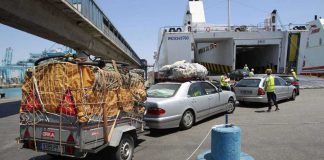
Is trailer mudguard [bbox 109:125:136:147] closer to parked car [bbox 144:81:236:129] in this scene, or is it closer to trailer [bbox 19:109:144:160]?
trailer [bbox 19:109:144:160]

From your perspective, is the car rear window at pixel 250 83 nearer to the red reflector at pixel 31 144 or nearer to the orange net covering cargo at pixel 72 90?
the orange net covering cargo at pixel 72 90

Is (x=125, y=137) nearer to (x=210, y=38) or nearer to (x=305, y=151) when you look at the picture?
(x=305, y=151)

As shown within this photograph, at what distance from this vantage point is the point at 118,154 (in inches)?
217

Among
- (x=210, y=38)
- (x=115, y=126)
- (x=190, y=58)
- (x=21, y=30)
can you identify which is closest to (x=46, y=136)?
(x=115, y=126)

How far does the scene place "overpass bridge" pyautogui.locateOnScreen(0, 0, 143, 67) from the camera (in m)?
11.4

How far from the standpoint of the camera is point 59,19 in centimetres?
1471

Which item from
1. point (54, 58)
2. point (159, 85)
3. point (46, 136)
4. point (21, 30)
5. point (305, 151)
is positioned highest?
point (21, 30)

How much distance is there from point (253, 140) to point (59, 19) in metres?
11.1

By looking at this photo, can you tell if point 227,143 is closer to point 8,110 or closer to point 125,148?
point 125,148

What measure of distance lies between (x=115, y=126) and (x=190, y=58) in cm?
2147

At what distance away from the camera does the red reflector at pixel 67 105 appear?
5.00 metres

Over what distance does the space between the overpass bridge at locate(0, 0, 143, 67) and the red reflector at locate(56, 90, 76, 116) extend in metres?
6.77

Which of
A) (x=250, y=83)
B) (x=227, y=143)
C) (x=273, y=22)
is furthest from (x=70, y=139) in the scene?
(x=273, y=22)

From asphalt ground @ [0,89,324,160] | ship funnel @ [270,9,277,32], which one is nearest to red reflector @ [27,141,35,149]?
asphalt ground @ [0,89,324,160]
